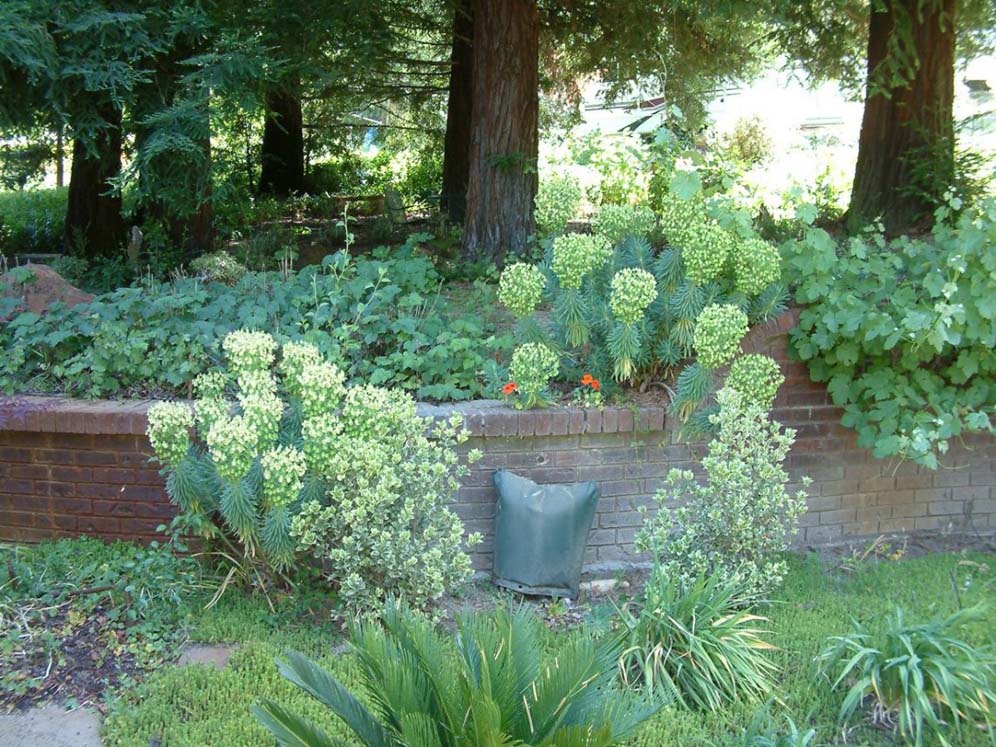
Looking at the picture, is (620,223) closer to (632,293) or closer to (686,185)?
(686,185)

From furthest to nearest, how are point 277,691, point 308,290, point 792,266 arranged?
point 308,290 → point 792,266 → point 277,691

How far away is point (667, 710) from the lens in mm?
3646

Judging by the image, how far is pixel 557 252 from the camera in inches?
201

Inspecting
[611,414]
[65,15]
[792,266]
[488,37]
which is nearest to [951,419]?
[792,266]

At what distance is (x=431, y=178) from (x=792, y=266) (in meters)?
10.9

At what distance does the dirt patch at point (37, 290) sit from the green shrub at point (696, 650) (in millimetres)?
4090

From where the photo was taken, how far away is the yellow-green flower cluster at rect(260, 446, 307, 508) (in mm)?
4047

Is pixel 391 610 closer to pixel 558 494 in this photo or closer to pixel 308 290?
pixel 558 494

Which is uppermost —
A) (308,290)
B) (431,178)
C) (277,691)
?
(431,178)

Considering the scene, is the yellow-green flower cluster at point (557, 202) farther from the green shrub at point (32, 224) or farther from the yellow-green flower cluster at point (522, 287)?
the green shrub at point (32, 224)

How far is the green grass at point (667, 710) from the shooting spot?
11.6 ft

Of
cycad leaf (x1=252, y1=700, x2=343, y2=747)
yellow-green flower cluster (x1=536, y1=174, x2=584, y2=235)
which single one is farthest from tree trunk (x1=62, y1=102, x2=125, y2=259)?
cycad leaf (x1=252, y1=700, x2=343, y2=747)

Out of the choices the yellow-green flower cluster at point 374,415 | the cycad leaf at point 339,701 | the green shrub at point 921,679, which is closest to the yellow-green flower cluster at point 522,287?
the yellow-green flower cluster at point 374,415

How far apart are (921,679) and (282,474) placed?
105 inches
